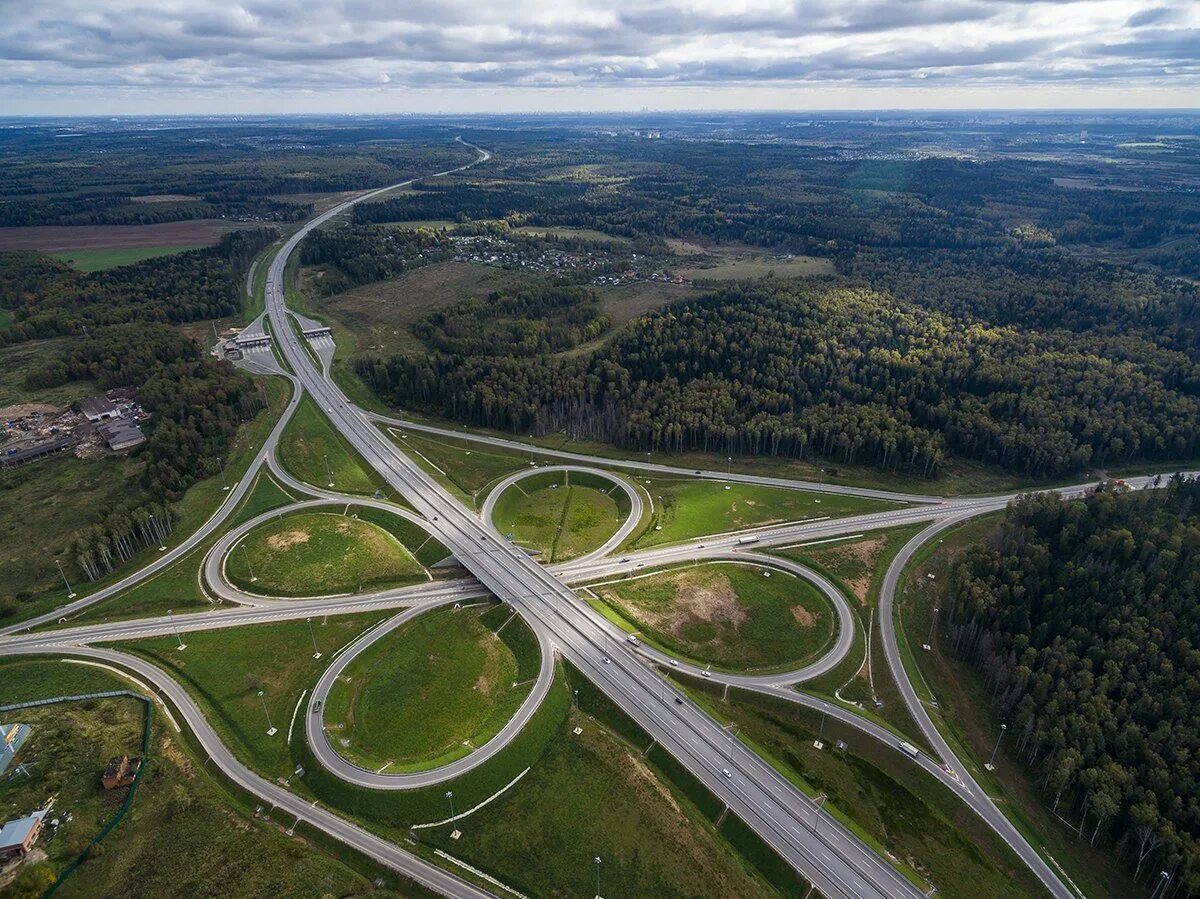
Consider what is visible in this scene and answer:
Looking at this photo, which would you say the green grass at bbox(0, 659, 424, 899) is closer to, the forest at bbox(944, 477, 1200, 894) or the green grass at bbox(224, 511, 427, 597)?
Result: the green grass at bbox(224, 511, 427, 597)

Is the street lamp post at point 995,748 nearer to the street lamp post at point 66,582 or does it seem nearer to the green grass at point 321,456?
the green grass at point 321,456

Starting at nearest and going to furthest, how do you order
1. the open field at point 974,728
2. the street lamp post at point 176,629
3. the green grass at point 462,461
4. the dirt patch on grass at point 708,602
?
1. the open field at point 974,728
2. the street lamp post at point 176,629
3. the dirt patch on grass at point 708,602
4. the green grass at point 462,461

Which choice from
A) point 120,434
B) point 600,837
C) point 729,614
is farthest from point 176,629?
point 729,614

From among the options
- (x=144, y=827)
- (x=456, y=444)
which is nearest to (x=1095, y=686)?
(x=144, y=827)

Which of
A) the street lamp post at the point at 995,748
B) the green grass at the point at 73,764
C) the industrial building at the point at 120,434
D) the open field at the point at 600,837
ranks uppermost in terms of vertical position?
the industrial building at the point at 120,434

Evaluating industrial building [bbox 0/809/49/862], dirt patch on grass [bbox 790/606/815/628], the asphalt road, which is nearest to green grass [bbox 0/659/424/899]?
industrial building [bbox 0/809/49/862]

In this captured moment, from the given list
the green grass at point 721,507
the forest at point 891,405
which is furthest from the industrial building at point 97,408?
the green grass at point 721,507

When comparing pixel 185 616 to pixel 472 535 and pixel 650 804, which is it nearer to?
pixel 472 535
